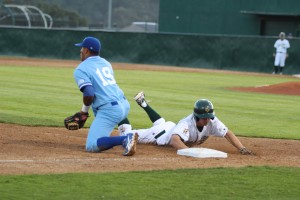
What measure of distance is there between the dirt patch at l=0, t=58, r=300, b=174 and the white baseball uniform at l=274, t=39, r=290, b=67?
22.6 metres

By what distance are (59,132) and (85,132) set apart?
0.51 meters

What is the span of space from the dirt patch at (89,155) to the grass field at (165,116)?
1.42 feet

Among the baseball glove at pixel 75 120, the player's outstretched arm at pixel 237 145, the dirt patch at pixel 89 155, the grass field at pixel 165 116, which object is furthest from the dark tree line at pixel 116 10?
the baseball glove at pixel 75 120

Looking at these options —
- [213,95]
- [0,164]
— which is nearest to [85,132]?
[0,164]

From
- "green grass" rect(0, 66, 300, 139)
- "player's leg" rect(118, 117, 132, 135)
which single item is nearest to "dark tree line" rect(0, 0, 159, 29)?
"green grass" rect(0, 66, 300, 139)

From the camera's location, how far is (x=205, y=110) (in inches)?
393

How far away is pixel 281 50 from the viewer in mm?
34406

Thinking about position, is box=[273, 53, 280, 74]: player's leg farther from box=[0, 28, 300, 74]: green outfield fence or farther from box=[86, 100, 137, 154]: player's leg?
box=[86, 100, 137, 154]: player's leg

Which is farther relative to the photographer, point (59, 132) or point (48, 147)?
point (59, 132)

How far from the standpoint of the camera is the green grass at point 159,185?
23.6 ft

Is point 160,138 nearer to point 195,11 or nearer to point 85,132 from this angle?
point 85,132

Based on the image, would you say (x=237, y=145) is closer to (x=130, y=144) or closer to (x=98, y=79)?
(x=130, y=144)

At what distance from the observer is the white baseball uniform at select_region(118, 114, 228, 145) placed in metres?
10.3

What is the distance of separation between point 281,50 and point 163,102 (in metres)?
17.2
